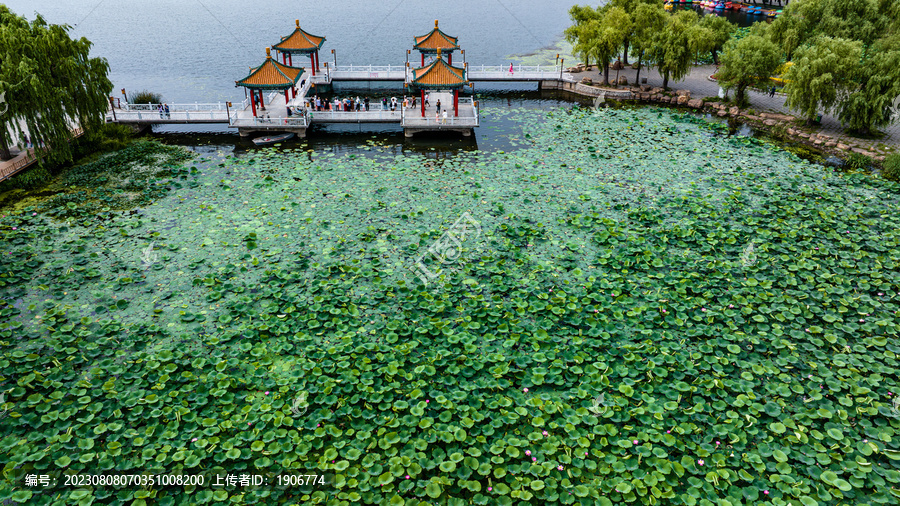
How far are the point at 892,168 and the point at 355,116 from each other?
2294cm

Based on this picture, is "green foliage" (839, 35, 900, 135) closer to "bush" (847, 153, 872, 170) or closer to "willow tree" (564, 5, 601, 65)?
"bush" (847, 153, 872, 170)

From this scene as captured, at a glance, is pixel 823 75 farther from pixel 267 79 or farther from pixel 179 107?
pixel 179 107

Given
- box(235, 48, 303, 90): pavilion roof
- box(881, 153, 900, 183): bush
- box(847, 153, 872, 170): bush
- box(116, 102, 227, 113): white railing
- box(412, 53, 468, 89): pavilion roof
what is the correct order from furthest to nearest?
box(116, 102, 227, 113): white railing → box(412, 53, 468, 89): pavilion roof → box(235, 48, 303, 90): pavilion roof → box(847, 153, 872, 170): bush → box(881, 153, 900, 183): bush

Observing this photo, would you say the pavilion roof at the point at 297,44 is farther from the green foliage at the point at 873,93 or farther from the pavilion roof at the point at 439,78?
the green foliage at the point at 873,93

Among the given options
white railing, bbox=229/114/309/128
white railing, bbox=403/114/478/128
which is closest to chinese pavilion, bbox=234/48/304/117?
white railing, bbox=229/114/309/128

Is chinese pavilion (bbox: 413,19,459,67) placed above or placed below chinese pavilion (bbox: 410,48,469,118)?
above

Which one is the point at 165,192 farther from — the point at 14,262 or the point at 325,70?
the point at 325,70

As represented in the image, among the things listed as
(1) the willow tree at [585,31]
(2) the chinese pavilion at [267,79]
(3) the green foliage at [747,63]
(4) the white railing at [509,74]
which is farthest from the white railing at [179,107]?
(3) the green foliage at [747,63]

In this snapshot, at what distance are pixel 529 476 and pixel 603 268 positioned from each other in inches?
286

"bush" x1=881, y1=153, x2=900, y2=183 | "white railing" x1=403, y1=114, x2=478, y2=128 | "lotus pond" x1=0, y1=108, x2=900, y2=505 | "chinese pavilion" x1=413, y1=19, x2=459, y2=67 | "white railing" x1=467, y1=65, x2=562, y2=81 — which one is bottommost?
"lotus pond" x1=0, y1=108, x2=900, y2=505

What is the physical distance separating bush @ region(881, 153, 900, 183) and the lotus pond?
1.77 metres

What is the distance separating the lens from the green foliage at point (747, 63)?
1031 inches

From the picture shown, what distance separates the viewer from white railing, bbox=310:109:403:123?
25.9m

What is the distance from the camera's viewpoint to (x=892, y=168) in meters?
20.1
